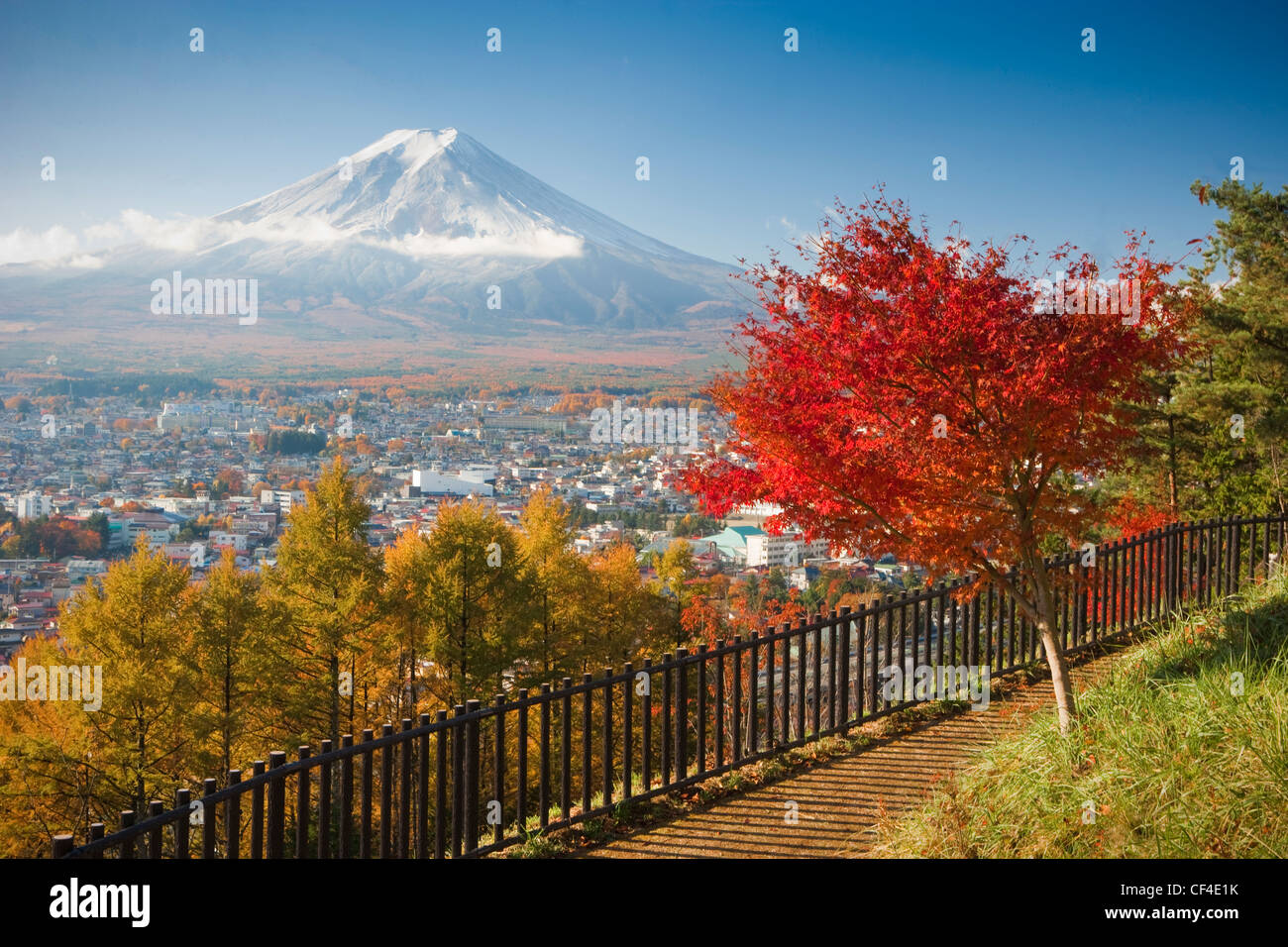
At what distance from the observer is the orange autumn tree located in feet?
20.1

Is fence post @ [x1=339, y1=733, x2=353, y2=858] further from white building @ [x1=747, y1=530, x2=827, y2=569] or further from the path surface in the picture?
white building @ [x1=747, y1=530, x2=827, y2=569]

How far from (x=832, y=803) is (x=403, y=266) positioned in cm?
17752

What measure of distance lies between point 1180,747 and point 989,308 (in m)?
2.85

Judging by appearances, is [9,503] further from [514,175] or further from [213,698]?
[514,175]

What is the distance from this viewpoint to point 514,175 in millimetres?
160500

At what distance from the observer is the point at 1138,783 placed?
188 inches

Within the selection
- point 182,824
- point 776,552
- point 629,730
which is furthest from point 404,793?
point 776,552

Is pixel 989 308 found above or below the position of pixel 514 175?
below

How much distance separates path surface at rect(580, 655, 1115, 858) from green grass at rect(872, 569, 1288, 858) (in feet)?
1.39

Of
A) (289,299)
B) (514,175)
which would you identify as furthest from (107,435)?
(514,175)
